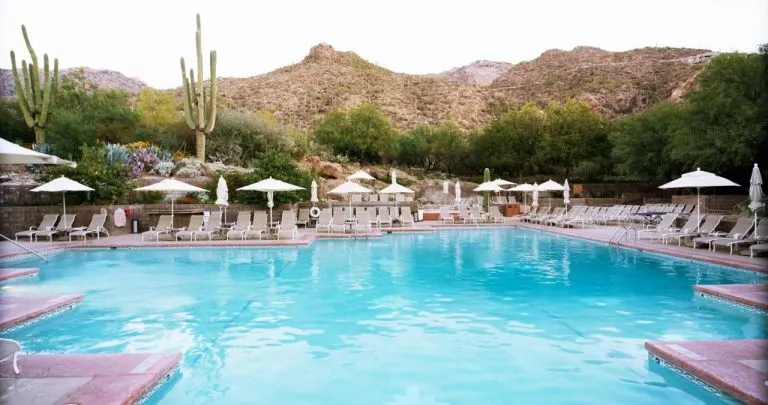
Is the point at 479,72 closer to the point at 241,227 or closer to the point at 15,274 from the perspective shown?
the point at 241,227

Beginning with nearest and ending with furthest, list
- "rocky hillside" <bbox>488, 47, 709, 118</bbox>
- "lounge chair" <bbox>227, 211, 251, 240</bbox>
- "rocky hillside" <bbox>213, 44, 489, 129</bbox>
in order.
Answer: "lounge chair" <bbox>227, 211, 251, 240</bbox>, "rocky hillside" <bbox>488, 47, 709, 118</bbox>, "rocky hillside" <bbox>213, 44, 489, 129</bbox>

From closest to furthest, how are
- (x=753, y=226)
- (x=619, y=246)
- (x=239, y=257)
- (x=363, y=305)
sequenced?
(x=363, y=305), (x=753, y=226), (x=239, y=257), (x=619, y=246)

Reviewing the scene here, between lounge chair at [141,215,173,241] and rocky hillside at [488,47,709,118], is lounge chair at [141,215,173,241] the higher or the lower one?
the lower one

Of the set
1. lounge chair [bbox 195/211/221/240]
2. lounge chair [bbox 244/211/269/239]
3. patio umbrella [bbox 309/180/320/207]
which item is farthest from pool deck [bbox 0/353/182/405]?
patio umbrella [bbox 309/180/320/207]

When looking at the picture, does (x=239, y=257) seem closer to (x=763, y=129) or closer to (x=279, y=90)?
(x=763, y=129)

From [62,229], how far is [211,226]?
438 cm

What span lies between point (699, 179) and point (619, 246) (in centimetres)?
260

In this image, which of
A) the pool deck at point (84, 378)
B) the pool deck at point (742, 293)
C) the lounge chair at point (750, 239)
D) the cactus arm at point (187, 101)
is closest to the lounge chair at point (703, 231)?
the lounge chair at point (750, 239)

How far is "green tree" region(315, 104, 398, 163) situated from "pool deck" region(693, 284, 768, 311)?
33518 mm

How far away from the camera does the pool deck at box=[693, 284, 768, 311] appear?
21.8 feet

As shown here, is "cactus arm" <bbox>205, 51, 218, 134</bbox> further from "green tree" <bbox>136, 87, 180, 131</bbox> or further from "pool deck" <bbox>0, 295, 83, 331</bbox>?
"pool deck" <bbox>0, 295, 83, 331</bbox>

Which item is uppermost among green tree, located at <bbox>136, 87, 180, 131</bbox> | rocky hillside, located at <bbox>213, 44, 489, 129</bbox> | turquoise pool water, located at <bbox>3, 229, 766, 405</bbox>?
rocky hillside, located at <bbox>213, 44, 489, 129</bbox>

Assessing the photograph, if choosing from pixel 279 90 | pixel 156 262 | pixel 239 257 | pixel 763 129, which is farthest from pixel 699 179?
pixel 279 90

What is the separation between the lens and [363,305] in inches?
296
